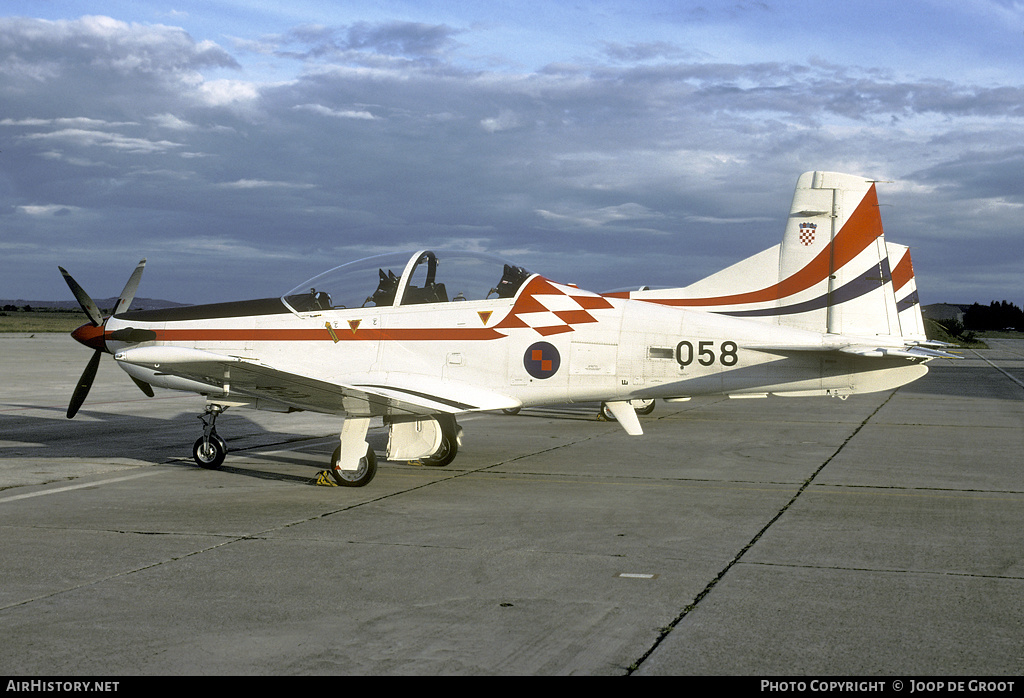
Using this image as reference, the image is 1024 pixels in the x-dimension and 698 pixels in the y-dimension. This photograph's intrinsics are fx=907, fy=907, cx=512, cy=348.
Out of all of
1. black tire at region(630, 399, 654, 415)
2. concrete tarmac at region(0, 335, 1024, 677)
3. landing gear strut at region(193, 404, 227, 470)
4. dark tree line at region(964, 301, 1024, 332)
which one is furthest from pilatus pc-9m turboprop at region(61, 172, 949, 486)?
dark tree line at region(964, 301, 1024, 332)

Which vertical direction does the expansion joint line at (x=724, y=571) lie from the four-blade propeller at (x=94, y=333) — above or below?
below

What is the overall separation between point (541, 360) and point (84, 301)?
5574mm

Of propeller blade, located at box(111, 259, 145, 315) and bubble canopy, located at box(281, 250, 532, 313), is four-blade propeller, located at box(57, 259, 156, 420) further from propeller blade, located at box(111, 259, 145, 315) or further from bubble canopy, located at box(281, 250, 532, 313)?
bubble canopy, located at box(281, 250, 532, 313)

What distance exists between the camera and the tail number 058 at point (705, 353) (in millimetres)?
9391

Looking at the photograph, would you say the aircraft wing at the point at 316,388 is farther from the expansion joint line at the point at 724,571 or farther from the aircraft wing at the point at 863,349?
the expansion joint line at the point at 724,571

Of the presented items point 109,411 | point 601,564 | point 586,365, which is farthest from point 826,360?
point 109,411

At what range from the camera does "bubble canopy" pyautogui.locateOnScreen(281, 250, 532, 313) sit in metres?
9.60

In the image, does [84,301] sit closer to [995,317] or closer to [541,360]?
[541,360]

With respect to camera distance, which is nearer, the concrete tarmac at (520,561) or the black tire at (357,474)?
the concrete tarmac at (520,561)

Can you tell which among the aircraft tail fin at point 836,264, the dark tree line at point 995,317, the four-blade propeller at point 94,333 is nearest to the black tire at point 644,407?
Answer: the aircraft tail fin at point 836,264

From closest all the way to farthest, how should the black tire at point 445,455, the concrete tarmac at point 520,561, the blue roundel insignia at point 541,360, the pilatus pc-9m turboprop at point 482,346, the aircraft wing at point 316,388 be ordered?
1. the concrete tarmac at point 520,561
2. the aircraft wing at point 316,388
3. the pilatus pc-9m turboprop at point 482,346
4. the blue roundel insignia at point 541,360
5. the black tire at point 445,455

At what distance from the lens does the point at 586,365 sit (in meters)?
9.48

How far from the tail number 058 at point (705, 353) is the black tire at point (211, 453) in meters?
5.26

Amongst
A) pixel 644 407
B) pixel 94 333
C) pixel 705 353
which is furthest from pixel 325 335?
pixel 644 407
